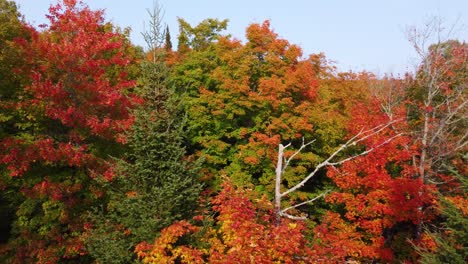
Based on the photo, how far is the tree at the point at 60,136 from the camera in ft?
44.3

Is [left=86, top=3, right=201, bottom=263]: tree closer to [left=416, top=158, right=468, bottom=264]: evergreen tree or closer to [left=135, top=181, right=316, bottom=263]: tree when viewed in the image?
[left=135, top=181, right=316, bottom=263]: tree

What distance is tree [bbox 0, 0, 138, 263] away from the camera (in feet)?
→ 44.3

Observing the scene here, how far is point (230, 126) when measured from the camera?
68.0 feet

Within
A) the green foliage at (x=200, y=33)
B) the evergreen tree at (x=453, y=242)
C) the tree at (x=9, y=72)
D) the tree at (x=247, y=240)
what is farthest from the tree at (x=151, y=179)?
the green foliage at (x=200, y=33)

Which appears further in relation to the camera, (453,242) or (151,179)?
(151,179)

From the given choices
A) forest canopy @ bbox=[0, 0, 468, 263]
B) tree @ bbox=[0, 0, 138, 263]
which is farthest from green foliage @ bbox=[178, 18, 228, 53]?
tree @ bbox=[0, 0, 138, 263]

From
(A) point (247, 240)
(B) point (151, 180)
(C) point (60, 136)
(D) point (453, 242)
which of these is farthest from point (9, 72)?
(D) point (453, 242)

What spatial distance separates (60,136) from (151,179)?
587 cm

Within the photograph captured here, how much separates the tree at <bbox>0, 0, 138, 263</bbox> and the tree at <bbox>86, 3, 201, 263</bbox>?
1521 mm

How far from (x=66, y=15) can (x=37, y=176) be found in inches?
266

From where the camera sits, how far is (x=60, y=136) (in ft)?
48.7

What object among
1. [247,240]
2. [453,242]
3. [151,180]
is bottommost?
[453,242]

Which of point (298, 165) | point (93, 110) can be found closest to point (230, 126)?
point (298, 165)

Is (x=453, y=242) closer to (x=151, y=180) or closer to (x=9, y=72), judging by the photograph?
(x=151, y=180)
